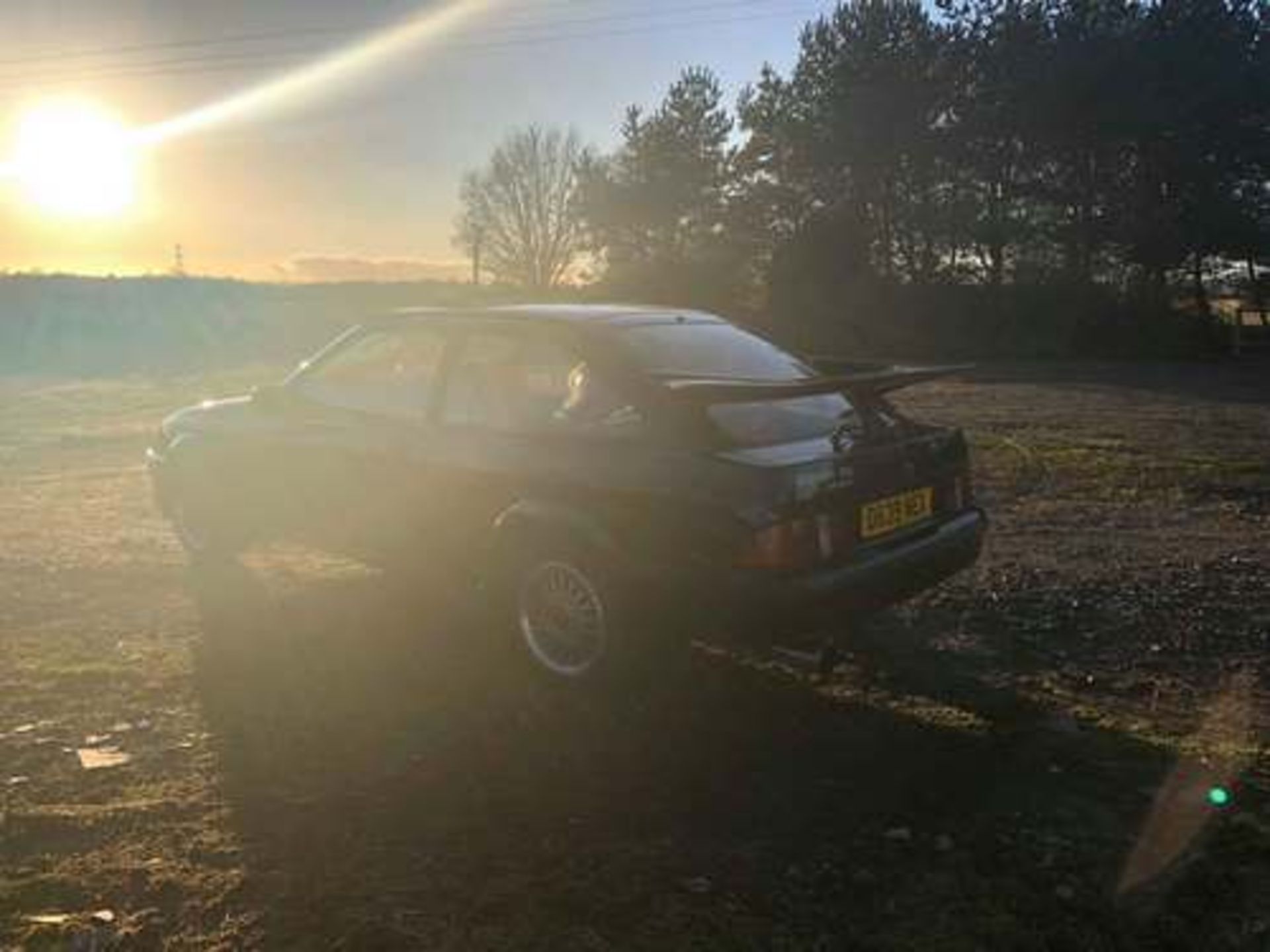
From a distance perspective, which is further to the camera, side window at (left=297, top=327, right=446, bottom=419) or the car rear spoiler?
side window at (left=297, top=327, right=446, bottom=419)

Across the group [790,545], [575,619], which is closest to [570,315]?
[575,619]

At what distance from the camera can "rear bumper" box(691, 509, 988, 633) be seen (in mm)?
4156

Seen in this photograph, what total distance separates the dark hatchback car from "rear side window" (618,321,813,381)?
0.05ft

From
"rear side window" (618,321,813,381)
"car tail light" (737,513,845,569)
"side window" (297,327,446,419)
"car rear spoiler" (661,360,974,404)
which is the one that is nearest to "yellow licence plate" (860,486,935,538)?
"car tail light" (737,513,845,569)

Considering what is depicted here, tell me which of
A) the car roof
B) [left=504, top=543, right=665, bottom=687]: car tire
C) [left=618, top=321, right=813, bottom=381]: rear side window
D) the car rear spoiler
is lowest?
[left=504, top=543, right=665, bottom=687]: car tire

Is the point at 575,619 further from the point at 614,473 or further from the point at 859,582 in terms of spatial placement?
the point at 859,582

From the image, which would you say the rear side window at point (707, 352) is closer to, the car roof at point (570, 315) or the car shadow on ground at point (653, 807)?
the car roof at point (570, 315)

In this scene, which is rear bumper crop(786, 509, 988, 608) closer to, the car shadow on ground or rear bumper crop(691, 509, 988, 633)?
rear bumper crop(691, 509, 988, 633)

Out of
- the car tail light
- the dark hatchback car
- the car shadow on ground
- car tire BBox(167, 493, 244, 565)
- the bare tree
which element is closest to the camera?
the car shadow on ground

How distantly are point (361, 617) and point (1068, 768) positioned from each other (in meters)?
3.72

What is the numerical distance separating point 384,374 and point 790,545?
2607 mm

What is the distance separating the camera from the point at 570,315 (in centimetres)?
521

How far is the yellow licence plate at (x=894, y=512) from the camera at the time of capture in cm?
452

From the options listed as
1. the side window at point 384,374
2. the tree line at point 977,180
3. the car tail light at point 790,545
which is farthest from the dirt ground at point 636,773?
the tree line at point 977,180
